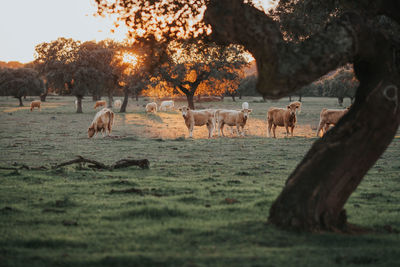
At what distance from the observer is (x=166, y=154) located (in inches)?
695

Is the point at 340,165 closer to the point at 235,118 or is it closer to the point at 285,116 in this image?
the point at 285,116

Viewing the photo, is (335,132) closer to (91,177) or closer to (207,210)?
(207,210)

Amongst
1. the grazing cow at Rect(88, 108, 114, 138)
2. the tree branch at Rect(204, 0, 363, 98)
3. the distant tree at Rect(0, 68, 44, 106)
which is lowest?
the grazing cow at Rect(88, 108, 114, 138)

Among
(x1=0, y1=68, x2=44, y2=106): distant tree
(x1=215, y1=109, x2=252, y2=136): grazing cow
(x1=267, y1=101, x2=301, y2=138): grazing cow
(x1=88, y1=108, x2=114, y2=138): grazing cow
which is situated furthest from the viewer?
(x1=0, y1=68, x2=44, y2=106): distant tree

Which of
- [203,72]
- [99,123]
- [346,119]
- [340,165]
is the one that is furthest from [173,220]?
[203,72]

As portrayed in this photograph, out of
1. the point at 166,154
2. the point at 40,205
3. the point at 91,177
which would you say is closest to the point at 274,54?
the point at 40,205

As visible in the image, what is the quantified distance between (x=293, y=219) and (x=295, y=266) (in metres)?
1.39

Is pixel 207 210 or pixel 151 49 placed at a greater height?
pixel 151 49

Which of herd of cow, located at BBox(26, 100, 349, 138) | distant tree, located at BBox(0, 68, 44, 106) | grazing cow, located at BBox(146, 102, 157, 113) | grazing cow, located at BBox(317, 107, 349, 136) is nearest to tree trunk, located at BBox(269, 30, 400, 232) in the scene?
grazing cow, located at BBox(317, 107, 349, 136)

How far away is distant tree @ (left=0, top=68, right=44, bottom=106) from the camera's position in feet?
260

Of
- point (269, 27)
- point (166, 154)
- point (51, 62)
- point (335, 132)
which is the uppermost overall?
point (51, 62)

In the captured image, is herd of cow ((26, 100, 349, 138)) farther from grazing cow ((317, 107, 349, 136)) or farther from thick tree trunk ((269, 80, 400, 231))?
thick tree trunk ((269, 80, 400, 231))

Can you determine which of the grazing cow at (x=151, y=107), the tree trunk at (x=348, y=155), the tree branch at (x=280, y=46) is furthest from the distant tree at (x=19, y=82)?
the tree trunk at (x=348, y=155)

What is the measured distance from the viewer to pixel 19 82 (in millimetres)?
79750
